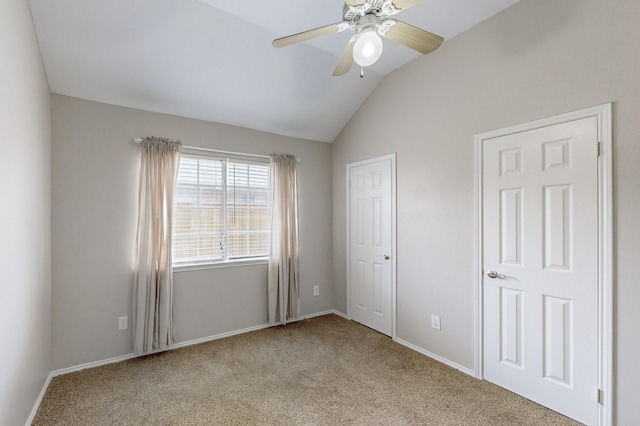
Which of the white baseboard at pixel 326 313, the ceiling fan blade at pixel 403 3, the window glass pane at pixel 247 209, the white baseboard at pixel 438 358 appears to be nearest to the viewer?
the ceiling fan blade at pixel 403 3

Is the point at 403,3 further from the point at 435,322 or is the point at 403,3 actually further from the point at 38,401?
the point at 38,401

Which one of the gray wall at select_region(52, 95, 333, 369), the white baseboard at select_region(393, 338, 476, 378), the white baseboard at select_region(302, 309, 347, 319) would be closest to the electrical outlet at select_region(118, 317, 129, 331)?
the gray wall at select_region(52, 95, 333, 369)

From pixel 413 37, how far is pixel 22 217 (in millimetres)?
2577

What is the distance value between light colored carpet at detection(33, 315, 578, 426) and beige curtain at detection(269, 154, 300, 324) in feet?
2.20

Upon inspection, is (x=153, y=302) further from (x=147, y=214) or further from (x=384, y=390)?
(x=384, y=390)

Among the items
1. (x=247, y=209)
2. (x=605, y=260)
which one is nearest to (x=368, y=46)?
(x=605, y=260)

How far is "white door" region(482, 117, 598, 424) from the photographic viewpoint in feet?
6.49

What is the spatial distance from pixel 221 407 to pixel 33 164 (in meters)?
2.19

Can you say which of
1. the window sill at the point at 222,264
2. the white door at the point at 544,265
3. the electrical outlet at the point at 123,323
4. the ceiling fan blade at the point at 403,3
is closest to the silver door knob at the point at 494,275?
the white door at the point at 544,265

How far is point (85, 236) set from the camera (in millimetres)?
2746

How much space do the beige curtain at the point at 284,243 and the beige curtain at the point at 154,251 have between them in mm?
1155

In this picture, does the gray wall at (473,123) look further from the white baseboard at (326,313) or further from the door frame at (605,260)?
the white baseboard at (326,313)

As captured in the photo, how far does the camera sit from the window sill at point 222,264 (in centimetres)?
322

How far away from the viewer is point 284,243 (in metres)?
3.81
